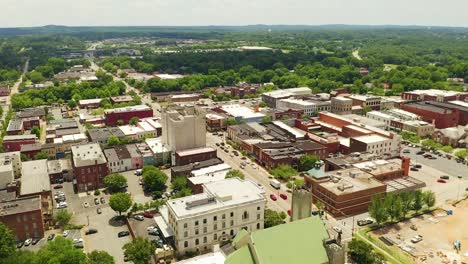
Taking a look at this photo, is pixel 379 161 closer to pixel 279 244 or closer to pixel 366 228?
pixel 366 228

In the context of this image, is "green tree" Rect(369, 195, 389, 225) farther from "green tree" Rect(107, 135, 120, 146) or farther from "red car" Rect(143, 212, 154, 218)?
"green tree" Rect(107, 135, 120, 146)

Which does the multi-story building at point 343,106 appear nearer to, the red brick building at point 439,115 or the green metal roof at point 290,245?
the red brick building at point 439,115

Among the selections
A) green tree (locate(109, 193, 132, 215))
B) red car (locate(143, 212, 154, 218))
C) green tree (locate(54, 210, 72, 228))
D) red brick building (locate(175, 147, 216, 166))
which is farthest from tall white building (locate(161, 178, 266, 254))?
red brick building (locate(175, 147, 216, 166))

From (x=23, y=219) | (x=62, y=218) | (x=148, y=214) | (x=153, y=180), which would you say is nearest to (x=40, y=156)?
(x=153, y=180)

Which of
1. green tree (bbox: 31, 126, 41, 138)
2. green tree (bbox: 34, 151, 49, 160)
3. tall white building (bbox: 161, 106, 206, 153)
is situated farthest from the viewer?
green tree (bbox: 31, 126, 41, 138)

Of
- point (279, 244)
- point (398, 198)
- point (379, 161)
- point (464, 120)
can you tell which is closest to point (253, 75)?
point (464, 120)

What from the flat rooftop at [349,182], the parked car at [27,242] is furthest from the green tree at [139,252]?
the flat rooftop at [349,182]
